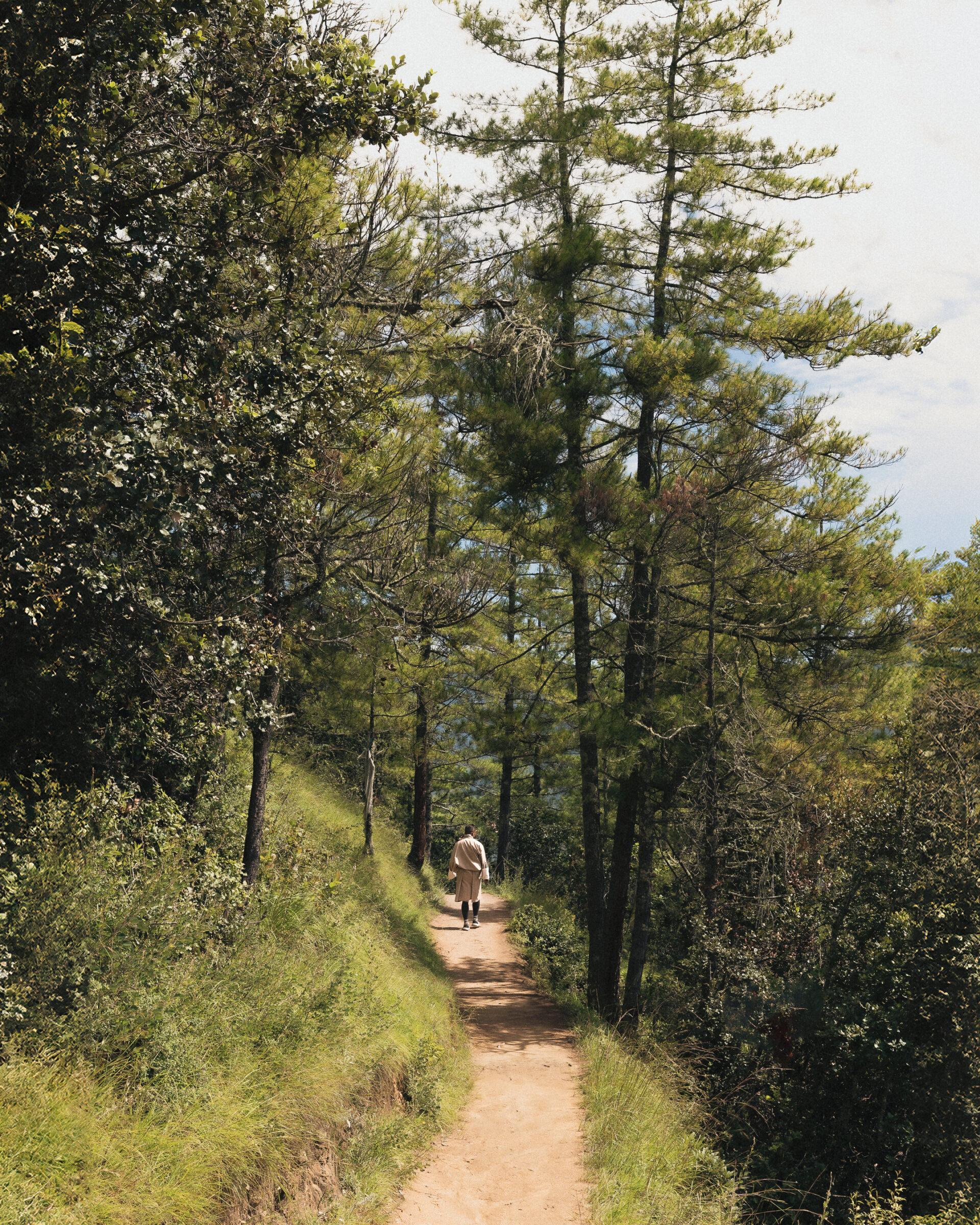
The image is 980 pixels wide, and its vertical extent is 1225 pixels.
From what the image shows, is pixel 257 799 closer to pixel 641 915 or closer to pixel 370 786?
pixel 641 915

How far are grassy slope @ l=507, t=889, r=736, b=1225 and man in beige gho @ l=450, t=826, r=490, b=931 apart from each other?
4.59m

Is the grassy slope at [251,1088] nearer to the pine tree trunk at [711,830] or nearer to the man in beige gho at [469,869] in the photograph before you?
the pine tree trunk at [711,830]

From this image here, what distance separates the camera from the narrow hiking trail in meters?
6.04

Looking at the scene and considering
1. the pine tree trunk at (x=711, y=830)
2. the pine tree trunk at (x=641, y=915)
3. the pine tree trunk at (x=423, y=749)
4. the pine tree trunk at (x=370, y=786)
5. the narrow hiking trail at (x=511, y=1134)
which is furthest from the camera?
the pine tree trunk at (x=370, y=786)

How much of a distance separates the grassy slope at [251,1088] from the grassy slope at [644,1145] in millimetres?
1380

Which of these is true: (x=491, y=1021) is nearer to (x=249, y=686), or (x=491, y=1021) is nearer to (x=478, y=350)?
(x=249, y=686)

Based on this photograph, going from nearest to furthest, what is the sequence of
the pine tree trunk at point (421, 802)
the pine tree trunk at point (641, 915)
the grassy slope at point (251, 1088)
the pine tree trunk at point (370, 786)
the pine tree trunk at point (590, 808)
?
1. the grassy slope at point (251, 1088)
2. the pine tree trunk at point (641, 915)
3. the pine tree trunk at point (590, 808)
4. the pine tree trunk at point (370, 786)
5. the pine tree trunk at point (421, 802)

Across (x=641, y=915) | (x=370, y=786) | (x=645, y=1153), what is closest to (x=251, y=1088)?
(x=645, y=1153)

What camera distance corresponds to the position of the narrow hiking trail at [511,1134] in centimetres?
604

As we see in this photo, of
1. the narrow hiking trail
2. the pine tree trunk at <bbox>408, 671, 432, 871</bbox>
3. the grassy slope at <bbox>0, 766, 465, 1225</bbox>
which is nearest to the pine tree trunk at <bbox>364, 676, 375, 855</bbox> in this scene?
the pine tree trunk at <bbox>408, 671, 432, 871</bbox>

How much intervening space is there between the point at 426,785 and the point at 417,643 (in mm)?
12021

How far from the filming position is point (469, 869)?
15.6m

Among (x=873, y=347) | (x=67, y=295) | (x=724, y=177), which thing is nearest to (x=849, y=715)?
(x=873, y=347)

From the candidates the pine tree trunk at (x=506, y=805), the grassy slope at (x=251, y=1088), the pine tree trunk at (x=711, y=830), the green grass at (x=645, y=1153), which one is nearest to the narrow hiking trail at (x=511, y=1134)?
the green grass at (x=645, y=1153)
